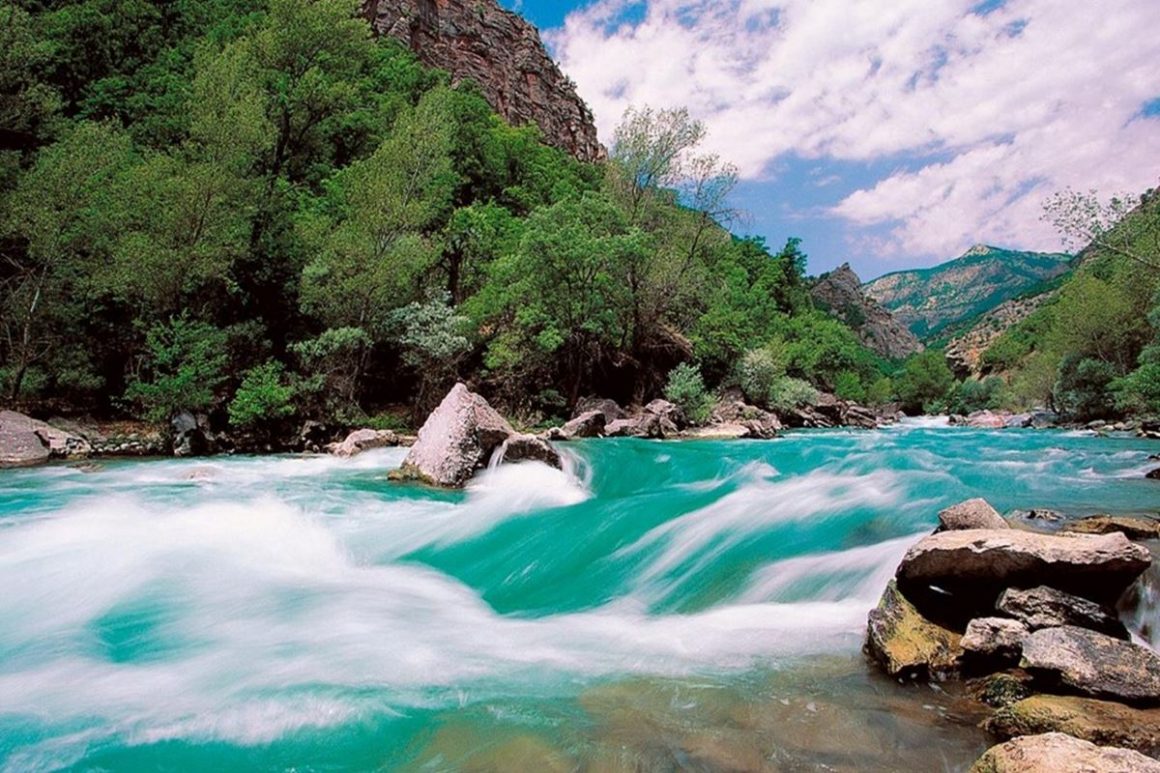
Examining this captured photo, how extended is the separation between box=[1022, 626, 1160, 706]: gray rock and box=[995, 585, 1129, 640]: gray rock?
272mm

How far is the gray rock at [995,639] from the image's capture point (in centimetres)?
425

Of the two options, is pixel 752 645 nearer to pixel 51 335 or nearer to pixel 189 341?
pixel 189 341

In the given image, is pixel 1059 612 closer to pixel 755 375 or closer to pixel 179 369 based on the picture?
pixel 179 369

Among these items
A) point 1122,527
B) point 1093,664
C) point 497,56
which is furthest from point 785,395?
point 497,56

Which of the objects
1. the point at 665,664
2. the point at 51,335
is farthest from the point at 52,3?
the point at 665,664

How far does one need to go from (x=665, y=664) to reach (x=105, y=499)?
31.5 feet

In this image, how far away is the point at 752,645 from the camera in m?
5.00

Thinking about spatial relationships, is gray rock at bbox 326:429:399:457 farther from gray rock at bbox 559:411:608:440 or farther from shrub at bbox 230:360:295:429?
gray rock at bbox 559:411:608:440

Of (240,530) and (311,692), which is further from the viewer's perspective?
(240,530)

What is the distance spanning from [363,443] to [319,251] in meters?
8.61

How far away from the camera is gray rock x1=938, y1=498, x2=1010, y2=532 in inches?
241

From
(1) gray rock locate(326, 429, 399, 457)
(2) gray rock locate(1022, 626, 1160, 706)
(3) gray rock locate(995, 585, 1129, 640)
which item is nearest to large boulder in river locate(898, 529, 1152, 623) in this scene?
(3) gray rock locate(995, 585, 1129, 640)

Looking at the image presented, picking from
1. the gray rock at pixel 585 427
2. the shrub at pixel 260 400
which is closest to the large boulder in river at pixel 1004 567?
the gray rock at pixel 585 427

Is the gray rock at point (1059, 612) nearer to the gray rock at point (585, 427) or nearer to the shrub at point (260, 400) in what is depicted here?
the gray rock at point (585, 427)
